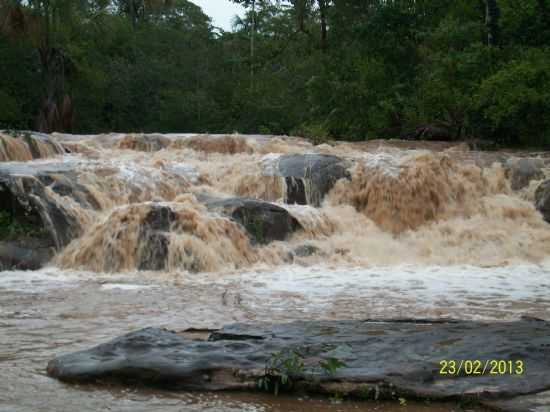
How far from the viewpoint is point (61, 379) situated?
174 inches

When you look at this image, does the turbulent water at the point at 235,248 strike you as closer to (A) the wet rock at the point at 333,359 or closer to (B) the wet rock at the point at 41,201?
(B) the wet rock at the point at 41,201

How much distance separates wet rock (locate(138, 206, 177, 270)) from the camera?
35.2 feet

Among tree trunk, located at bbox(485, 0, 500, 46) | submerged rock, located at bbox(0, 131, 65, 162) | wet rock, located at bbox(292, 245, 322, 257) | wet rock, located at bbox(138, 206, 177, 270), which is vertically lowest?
wet rock, located at bbox(292, 245, 322, 257)

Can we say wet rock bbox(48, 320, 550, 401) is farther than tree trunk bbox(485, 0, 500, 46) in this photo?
No

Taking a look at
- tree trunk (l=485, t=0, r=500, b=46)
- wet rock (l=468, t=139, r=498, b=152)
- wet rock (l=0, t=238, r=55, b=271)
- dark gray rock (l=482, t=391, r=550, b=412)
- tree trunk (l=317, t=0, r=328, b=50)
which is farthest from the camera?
tree trunk (l=317, t=0, r=328, b=50)

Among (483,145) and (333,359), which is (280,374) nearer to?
(333,359)

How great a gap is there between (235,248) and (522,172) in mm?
6469

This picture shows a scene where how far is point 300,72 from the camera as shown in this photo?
29.5m

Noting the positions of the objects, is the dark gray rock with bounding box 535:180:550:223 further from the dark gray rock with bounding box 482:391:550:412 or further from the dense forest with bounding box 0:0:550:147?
the dark gray rock with bounding box 482:391:550:412

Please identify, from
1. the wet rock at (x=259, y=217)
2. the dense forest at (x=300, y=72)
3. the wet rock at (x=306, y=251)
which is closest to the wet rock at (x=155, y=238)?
the wet rock at (x=259, y=217)

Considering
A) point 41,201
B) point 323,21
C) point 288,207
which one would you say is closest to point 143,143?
point 288,207

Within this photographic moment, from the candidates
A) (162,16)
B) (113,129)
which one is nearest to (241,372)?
(113,129)

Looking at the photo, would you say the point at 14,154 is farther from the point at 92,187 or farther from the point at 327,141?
the point at 327,141

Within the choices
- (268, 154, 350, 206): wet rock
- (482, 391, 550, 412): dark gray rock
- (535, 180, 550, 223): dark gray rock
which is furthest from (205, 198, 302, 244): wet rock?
(482, 391, 550, 412): dark gray rock
